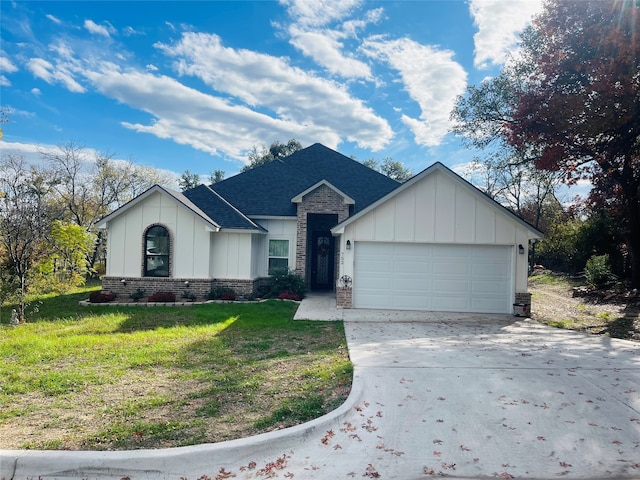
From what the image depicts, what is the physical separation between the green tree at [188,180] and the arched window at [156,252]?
3184cm

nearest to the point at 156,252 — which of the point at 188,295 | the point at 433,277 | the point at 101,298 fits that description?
the point at 188,295

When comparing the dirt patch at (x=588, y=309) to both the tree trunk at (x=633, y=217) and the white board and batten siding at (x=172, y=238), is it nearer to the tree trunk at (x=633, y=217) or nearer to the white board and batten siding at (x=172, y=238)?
the tree trunk at (x=633, y=217)

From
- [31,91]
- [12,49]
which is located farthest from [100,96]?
[12,49]

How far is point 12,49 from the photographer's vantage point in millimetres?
10477

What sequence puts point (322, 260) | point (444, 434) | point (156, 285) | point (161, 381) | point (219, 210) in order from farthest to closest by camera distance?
point (322, 260) < point (219, 210) < point (156, 285) < point (161, 381) < point (444, 434)

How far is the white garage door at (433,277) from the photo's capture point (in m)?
12.6

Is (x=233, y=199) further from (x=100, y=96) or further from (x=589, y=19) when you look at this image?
(x=589, y=19)

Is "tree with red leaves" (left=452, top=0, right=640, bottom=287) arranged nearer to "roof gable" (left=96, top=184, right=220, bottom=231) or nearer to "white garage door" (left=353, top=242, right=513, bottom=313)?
"white garage door" (left=353, top=242, right=513, bottom=313)

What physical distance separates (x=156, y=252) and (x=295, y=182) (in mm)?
7151

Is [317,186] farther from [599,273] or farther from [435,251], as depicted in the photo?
[599,273]

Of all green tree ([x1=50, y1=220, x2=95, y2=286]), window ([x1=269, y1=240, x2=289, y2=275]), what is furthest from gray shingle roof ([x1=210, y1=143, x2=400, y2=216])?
green tree ([x1=50, y1=220, x2=95, y2=286])

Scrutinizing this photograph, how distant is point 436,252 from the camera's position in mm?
12664

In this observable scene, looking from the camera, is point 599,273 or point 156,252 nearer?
point 156,252

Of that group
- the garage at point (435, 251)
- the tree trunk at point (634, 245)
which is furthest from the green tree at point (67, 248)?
the tree trunk at point (634, 245)
